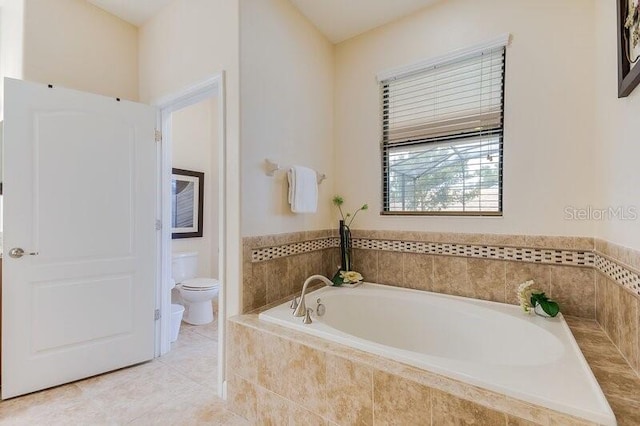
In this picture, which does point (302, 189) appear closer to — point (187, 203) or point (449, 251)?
point (449, 251)

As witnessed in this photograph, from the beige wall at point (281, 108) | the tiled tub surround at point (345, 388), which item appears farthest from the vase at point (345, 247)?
the tiled tub surround at point (345, 388)

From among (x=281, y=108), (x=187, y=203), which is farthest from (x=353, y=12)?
(x=187, y=203)

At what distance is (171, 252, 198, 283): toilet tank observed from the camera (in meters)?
3.17

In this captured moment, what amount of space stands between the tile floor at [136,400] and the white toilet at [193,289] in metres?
0.69

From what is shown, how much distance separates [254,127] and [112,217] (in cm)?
124

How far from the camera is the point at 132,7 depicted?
223 centimetres

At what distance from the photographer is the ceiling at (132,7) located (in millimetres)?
2182

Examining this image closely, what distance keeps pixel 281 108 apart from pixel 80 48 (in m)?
1.61

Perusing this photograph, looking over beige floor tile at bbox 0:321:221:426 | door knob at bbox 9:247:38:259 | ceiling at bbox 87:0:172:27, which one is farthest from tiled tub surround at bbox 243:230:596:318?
ceiling at bbox 87:0:172:27

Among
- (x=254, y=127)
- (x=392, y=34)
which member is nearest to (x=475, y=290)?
(x=254, y=127)

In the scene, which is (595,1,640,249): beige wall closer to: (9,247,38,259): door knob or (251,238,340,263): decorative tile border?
(251,238,340,263): decorative tile border

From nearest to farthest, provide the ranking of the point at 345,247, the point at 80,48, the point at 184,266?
the point at 80,48 < the point at 345,247 < the point at 184,266

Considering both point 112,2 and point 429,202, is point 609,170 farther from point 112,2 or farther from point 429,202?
point 112,2

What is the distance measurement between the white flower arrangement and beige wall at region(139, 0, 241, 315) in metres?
1.68
